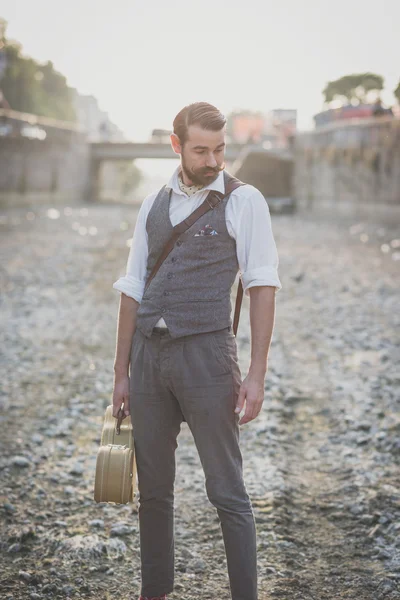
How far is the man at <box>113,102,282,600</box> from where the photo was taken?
3.54 meters

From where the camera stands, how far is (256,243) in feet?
11.6

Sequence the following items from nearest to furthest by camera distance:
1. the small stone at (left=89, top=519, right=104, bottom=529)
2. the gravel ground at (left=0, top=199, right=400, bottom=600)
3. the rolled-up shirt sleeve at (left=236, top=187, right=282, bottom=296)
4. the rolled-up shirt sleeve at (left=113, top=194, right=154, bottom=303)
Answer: the rolled-up shirt sleeve at (left=236, top=187, right=282, bottom=296) → the rolled-up shirt sleeve at (left=113, top=194, right=154, bottom=303) → the gravel ground at (left=0, top=199, right=400, bottom=600) → the small stone at (left=89, top=519, right=104, bottom=529)

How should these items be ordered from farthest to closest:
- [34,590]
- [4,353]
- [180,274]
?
1. [4,353]
2. [34,590]
3. [180,274]

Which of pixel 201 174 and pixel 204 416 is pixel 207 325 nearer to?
pixel 204 416

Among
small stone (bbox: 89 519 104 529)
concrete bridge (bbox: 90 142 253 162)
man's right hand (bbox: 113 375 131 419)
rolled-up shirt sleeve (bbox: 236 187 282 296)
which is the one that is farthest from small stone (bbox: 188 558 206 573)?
concrete bridge (bbox: 90 142 253 162)

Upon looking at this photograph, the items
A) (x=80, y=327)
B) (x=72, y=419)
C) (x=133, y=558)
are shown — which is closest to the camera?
(x=133, y=558)

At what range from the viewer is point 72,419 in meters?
7.65

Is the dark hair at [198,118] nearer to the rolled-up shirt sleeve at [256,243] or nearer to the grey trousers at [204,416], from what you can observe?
the rolled-up shirt sleeve at [256,243]

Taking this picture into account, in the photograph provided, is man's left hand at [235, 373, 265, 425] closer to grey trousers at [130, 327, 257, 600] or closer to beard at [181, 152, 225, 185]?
grey trousers at [130, 327, 257, 600]

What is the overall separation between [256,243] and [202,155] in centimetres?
47

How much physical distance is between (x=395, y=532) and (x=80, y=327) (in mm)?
7846

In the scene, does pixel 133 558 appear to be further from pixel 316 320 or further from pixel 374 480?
pixel 316 320

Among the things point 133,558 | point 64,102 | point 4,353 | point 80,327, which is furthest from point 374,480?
point 64,102

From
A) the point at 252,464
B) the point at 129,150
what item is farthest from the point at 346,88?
the point at 252,464
